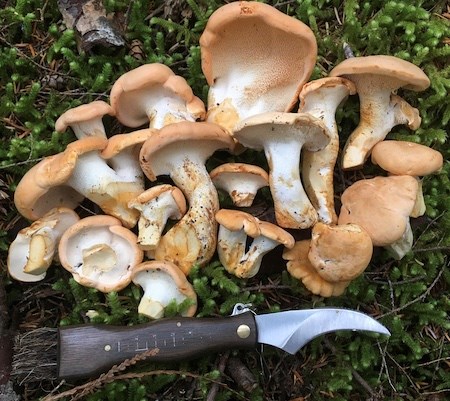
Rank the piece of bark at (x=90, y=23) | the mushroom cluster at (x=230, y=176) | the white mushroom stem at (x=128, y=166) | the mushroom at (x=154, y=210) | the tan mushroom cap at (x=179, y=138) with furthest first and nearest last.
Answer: the piece of bark at (x=90, y=23) → the white mushroom stem at (x=128, y=166) → the mushroom at (x=154, y=210) → the mushroom cluster at (x=230, y=176) → the tan mushroom cap at (x=179, y=138)

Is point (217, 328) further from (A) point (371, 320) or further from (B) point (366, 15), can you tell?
(B) point (366, 15)

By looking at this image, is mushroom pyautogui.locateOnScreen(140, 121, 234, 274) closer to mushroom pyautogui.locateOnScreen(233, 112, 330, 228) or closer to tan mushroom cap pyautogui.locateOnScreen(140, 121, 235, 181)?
tan mushroom cap pyautogui.locateOnScreen(140, 121, 235, 181)

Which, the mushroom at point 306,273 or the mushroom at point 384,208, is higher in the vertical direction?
the mushroom at point 384,208

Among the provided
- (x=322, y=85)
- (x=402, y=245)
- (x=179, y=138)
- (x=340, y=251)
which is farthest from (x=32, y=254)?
(x=402, y=245)

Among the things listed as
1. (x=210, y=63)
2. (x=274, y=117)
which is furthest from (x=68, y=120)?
(x=274, y=117)

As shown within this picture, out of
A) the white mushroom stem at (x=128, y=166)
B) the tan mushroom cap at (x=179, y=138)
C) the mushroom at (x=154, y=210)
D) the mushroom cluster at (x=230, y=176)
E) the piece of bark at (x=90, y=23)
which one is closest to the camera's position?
the tan mushroom cap at (x=179, y=138)

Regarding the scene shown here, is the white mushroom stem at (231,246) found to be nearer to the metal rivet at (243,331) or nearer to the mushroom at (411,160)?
the metal rivet at (243,331)

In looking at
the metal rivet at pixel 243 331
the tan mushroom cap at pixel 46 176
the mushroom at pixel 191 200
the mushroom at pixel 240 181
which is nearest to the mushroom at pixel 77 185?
the tan mushroom cap at pixel 46 176

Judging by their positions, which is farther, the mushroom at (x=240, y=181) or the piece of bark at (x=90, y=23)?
the piece of bark at (x=90, y=23)
